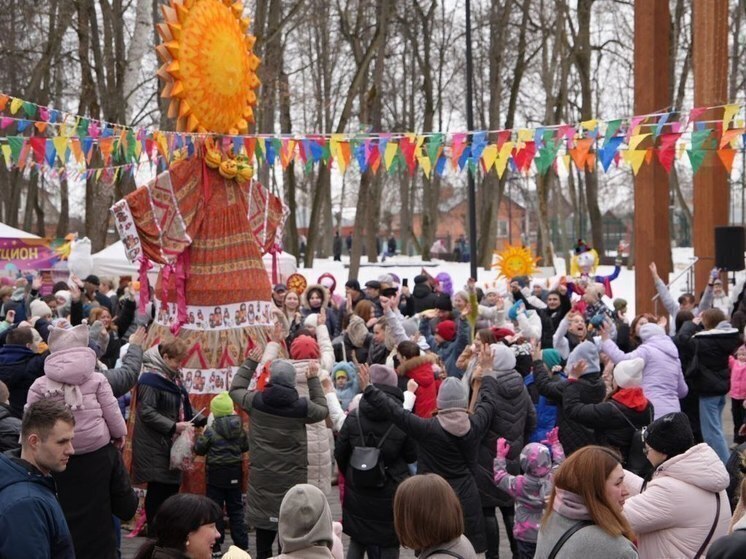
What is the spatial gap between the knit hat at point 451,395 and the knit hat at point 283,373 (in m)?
1.11

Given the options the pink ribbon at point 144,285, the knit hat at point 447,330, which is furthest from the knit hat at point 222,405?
the knit hat at point 447,330

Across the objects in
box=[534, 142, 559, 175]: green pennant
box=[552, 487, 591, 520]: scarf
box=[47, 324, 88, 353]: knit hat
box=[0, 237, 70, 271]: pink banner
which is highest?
box=[534, 142, 559, 175]: green pennant

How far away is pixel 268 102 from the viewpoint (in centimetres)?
3039

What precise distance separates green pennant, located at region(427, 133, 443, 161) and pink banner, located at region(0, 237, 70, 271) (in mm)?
10326

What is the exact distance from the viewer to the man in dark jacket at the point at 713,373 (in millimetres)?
11070

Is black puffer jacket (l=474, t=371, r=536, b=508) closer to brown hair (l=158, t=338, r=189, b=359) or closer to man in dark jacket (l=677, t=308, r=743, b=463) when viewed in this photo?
brown hair (l=158, t=338, r=189, b=359)

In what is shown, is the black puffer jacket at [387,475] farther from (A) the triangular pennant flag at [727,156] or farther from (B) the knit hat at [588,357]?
(A) the triangular pennant flag at [727,156]

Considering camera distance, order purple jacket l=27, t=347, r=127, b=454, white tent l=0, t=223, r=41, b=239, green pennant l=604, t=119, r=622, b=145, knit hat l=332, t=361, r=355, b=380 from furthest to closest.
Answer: white tent l=0, t=223, r=41, b=239 → green pennant l=604, t=119, r=622, b=145 → knit hat l=332, t=361, r=355, b=380 → purple jacket l=27, t=347, r=127, b=454

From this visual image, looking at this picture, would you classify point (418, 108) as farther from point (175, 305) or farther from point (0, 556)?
point (0, 556)

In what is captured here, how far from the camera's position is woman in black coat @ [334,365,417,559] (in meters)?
7.06

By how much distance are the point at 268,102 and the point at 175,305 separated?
20303 millimetres

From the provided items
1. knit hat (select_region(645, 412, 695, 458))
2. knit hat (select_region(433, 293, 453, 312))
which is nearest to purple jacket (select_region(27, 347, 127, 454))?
knit hat (select_region(645, 412, 695, 458))

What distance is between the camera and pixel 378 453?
7.06m

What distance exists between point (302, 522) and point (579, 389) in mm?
3472
